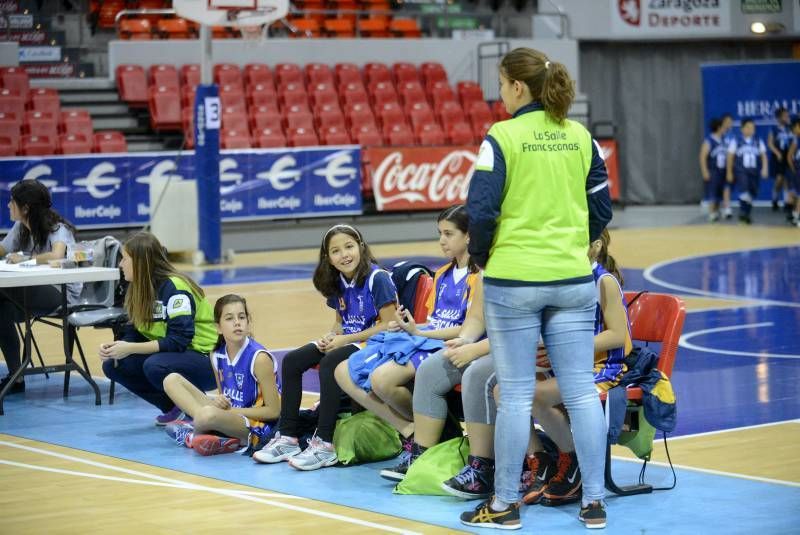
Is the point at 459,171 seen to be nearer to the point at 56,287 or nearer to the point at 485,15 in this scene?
the point at 485,15

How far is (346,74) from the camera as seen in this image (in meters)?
23.1

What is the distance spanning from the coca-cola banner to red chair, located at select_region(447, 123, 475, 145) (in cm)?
59

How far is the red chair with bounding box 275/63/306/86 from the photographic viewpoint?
22.5 meters

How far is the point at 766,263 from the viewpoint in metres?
17.3

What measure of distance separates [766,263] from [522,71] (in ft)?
41.1

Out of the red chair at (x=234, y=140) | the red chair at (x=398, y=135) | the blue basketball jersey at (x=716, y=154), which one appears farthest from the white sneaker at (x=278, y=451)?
the blue basketball jersey at (x=716, y=154)

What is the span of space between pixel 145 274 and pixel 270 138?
13.1 metres

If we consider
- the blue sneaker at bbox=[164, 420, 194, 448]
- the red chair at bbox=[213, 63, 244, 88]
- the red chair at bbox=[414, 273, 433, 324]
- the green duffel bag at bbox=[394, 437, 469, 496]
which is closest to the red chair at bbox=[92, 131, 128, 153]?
the red chair at bbox=[213, 63, 244, 88]

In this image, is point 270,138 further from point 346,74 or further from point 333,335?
point 333,335

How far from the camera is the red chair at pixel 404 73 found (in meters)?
23.8

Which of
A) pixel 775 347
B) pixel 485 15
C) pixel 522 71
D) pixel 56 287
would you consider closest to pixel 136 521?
pixel 522 71

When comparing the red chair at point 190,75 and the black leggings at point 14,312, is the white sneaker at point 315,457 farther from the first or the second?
the red chair at point 190,75

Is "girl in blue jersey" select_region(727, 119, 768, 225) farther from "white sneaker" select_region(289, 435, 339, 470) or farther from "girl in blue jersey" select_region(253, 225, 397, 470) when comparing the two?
"white sneaker" select_region(289, 435, 339, 470)

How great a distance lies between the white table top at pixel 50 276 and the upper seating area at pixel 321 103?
11.8 metres
